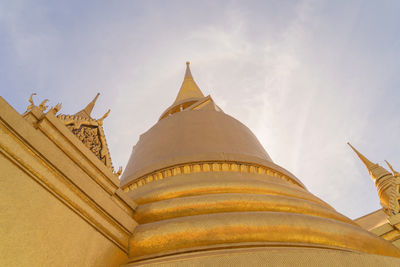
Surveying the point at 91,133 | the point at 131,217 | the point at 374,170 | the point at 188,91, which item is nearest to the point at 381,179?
the point at 374,170

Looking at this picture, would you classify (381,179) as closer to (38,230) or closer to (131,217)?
(131,217)

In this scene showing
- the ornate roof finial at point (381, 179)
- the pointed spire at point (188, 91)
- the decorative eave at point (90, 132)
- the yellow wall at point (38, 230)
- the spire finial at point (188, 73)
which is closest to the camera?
the yellow wall at point (38, 230)

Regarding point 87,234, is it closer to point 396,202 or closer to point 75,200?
point 75,200

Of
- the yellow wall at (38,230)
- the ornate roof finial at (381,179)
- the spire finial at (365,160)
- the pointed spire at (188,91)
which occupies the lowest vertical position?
the yellow wall at (38,230)

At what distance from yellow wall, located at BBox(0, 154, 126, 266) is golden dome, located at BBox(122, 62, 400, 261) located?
41cm

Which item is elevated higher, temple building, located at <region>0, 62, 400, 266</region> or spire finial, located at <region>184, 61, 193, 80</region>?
spire finial, located at <region>184, 61, 193, 80</region>

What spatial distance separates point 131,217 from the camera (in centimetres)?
261

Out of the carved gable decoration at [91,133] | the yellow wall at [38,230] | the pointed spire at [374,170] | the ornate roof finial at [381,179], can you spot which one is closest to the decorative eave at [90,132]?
the carved gable decoration at [91,133]

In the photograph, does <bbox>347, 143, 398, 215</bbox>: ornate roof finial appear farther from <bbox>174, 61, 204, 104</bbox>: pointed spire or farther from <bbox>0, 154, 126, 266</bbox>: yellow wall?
<bbox>0, 154, 126, 266</bbox>: yellow wall

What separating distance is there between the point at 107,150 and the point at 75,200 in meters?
0.97

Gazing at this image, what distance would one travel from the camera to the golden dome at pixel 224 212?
A: 2.32m

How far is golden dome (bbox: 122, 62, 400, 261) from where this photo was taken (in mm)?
2322

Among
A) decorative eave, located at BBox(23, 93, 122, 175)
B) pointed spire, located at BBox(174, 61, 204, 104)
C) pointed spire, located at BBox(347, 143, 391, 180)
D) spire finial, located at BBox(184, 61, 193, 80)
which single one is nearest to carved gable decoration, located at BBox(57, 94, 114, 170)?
decorative eave, located at BBox(23, 93, 122, 175)

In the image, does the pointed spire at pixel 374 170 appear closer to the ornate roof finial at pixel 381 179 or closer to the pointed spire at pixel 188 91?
the ornate roof finial at pixel 381 179
